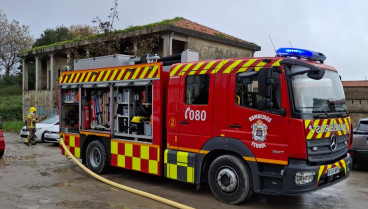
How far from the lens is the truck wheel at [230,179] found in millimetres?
5605

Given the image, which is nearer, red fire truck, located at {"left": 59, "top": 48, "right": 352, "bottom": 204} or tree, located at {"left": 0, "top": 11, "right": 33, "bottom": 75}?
red fire truck, located at {"left": 59, "top": 48, "right": 352, "bottom": 204}

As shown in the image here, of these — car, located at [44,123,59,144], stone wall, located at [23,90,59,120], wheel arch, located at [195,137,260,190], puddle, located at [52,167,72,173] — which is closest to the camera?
wheel arch, located at [195,137,260,190]

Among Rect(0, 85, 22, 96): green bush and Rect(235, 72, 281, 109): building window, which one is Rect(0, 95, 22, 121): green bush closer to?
Rect(0, 85, 22, 96): green bush

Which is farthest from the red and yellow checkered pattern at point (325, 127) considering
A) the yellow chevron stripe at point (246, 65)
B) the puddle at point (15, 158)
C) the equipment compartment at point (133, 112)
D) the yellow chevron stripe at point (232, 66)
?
the puddle at point (15, 158)

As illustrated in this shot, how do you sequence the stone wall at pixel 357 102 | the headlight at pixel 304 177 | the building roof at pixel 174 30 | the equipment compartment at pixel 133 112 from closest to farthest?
the headlight at pixel 304 177 < the equipment compartment at pixel 133 112 < the stone wall at pixel 357 102 < the building roof at pixel 174 30

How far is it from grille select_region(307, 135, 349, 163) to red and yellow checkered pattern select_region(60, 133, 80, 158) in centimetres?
586

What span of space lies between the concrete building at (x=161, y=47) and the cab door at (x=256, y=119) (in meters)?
11.8

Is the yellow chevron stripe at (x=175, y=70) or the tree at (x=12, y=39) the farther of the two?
the tree at (x=12, y=39)

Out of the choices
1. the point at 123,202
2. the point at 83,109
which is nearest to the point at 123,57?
the point at 83,109

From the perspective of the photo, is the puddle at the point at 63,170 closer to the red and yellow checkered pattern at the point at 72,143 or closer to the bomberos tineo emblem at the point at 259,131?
the red and yellow checkered pattern at the point at 72,143

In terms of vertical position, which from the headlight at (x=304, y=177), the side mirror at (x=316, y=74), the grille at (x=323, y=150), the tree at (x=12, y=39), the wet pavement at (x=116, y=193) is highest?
the tree at (x=12, y=39)

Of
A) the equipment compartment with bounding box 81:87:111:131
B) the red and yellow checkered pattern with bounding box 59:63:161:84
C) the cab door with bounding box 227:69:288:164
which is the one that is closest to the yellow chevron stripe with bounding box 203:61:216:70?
the cab door with bounding box 227:69:288:164

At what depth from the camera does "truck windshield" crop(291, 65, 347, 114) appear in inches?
207

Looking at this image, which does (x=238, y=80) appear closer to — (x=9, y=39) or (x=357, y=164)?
(x=357, y=164)
